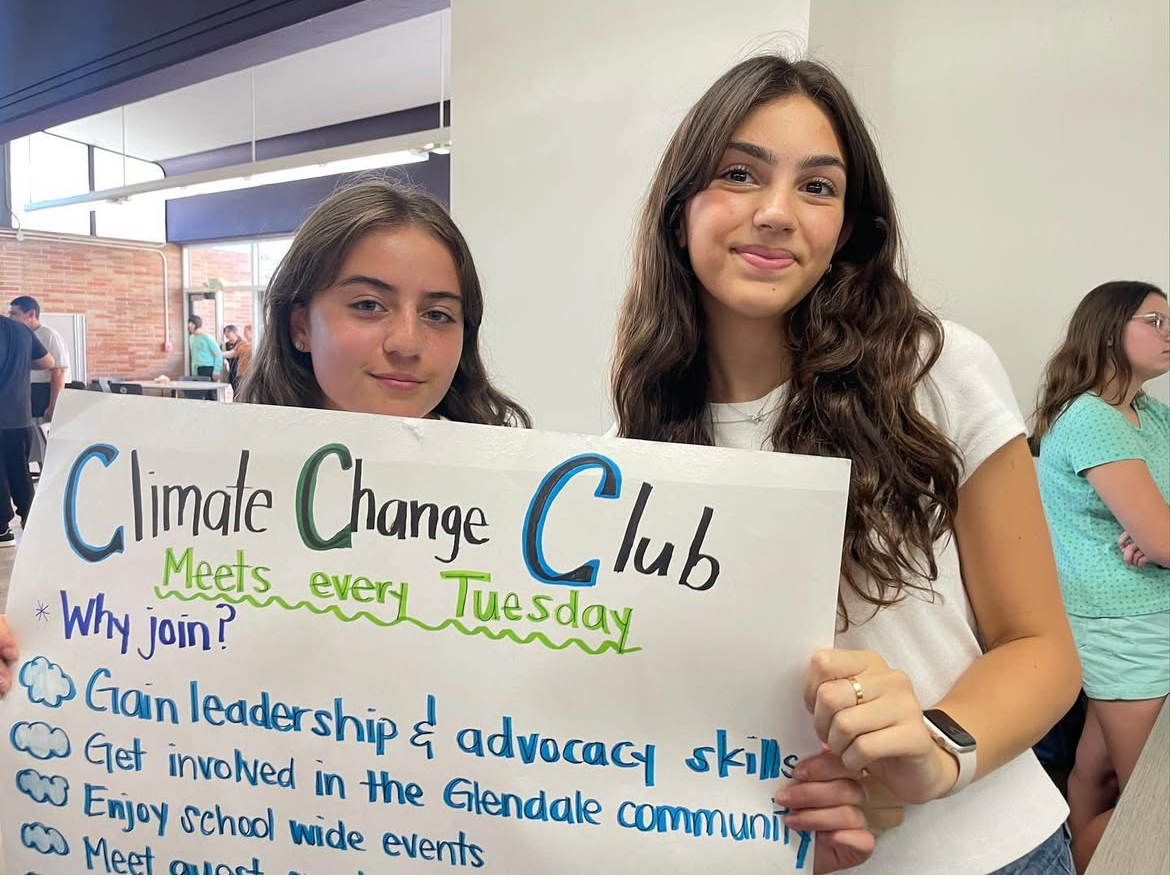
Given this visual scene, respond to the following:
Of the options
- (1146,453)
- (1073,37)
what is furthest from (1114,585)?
(1073,37)

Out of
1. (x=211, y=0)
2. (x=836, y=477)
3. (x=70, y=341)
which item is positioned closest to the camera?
(x=836, y=477)

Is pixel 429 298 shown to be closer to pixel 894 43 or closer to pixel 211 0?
pixel 894 43

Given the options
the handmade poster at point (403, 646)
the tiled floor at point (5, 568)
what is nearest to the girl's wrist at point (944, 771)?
the handmade poster at point (403, 646)

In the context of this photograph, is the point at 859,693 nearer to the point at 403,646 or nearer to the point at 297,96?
the point at 403,646

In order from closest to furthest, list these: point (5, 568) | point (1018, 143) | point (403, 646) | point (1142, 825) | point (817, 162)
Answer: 1. point (403, 646)
2. point (817, 162)
3. point (1142, 825)
4. point (1018, 143)
5. point (5, 568)

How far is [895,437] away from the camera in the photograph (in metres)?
0.84

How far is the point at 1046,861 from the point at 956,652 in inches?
10.4

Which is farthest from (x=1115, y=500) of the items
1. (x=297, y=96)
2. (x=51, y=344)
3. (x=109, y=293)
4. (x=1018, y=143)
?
(x=109, y=293)

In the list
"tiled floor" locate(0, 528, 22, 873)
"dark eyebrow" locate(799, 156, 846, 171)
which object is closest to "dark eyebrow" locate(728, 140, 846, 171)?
"dark eyebrow" locate(799, 156, 846, 171)

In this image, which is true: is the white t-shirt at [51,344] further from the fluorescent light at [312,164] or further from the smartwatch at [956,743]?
the smartwatch at [956,743]

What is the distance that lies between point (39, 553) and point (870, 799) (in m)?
0.94

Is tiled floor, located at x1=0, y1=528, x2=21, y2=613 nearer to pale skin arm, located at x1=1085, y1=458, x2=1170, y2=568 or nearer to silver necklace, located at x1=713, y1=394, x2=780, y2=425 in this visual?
silver necklace, located at x1=713, y1=394, x2=780, y2=425

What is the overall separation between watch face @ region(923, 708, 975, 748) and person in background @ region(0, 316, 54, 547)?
6.06 metres

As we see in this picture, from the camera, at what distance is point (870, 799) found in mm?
755
